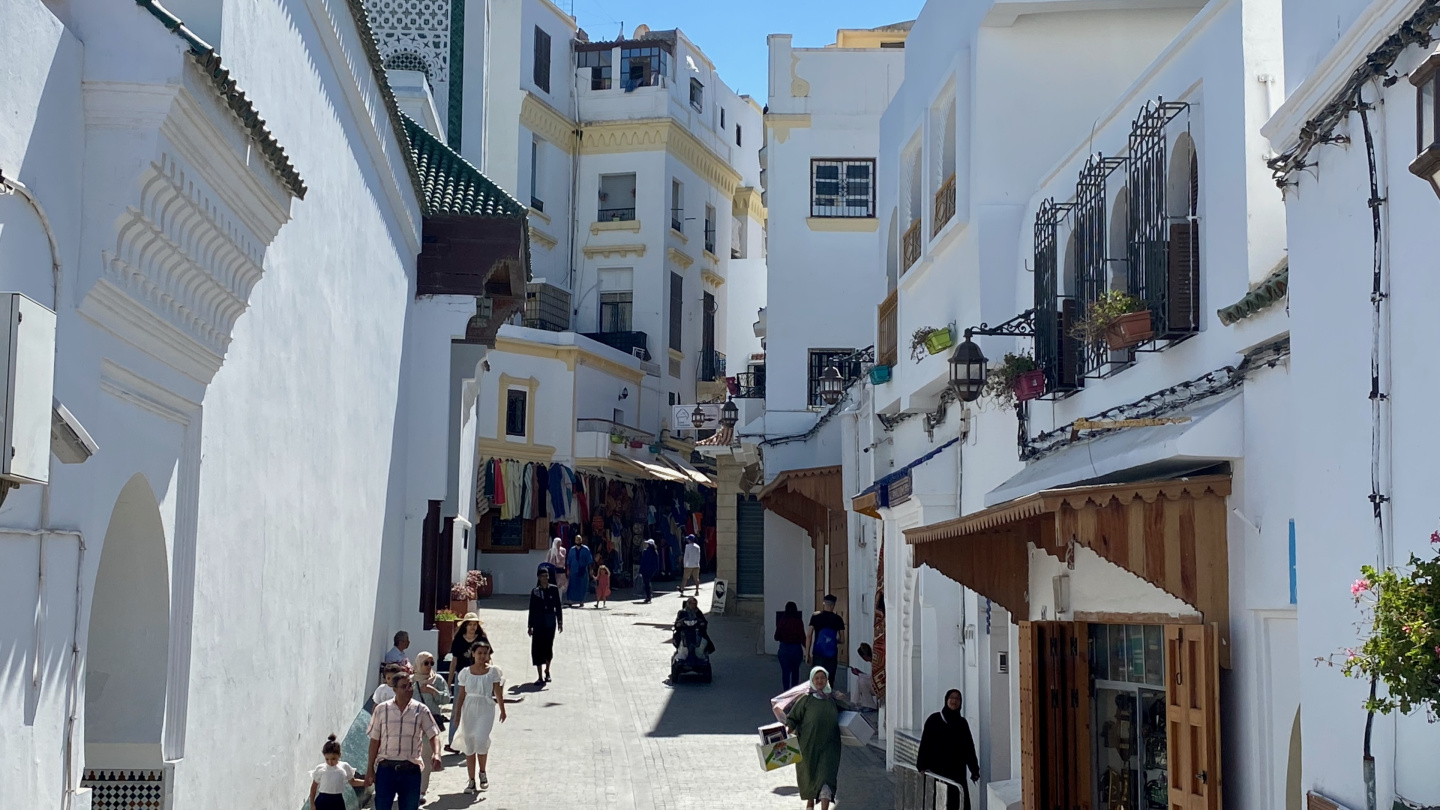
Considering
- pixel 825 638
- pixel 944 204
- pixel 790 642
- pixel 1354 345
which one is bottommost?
pixel 790 642

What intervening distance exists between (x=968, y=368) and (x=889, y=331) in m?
5.58

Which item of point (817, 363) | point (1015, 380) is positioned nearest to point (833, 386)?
point (817, 363)

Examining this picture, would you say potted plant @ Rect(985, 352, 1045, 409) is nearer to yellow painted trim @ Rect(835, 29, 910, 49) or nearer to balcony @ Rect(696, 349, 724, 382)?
yellow painted trim @ Rect(835, 29, 910, 49)

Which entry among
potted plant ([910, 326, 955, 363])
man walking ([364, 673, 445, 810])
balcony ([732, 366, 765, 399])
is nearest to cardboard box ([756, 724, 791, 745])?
man walking ([364, 673, 445, 810])

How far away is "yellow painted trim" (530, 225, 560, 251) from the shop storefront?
2886 centimetres

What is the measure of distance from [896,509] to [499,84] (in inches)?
1023

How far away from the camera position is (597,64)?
4353 centimetres

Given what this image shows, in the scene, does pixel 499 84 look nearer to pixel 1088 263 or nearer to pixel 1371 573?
pixel 1088 263

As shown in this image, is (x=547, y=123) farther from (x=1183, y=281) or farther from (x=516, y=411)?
(x=1183, y=281)

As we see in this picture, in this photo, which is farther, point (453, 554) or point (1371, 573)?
point (453, 554)

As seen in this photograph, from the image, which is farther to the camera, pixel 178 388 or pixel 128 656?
pixel 128 656

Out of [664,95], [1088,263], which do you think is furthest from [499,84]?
[1088,263]

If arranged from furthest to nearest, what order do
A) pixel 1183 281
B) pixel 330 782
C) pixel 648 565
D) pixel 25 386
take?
pixel 648 565 → pixel 330 782 → pixel 1183 281 → pixel 25 386

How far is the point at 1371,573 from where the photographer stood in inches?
185
